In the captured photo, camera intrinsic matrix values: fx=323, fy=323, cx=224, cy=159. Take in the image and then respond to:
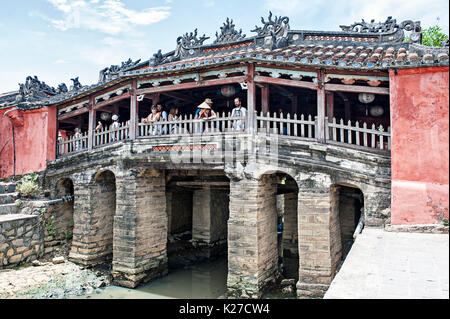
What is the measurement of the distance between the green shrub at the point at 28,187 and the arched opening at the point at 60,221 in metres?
0.67

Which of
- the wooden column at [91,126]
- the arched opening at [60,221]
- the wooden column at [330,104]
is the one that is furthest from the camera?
the arched opening at [60,221]

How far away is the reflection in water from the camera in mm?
9219

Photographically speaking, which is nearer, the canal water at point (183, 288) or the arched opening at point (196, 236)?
the canal water at point (183, 288)

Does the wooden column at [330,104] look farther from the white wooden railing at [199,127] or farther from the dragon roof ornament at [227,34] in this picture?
the dragon roof ornament at [227,34]

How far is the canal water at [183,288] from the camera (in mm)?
9164

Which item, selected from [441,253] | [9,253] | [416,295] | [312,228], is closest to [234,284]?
[312,228]

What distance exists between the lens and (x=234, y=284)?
809 centimetres

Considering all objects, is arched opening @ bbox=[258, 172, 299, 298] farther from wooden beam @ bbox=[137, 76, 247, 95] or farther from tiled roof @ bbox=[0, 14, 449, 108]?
Result: tiled roof @ bbox=[0, 14, 449, 108]

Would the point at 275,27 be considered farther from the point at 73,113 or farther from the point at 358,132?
the point at 73,113

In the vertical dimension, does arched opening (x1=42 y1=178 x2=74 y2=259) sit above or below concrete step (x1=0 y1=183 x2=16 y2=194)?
below

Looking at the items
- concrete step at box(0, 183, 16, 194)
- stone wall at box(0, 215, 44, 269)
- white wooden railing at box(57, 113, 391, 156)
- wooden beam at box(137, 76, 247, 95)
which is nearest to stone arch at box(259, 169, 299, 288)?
white wooden railing at box(57, 113, 391, 156)

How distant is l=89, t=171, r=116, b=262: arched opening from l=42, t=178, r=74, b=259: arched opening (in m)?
1.39

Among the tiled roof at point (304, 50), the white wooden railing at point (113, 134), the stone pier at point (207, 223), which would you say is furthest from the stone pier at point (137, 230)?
the tiled roof at point (304, 50)

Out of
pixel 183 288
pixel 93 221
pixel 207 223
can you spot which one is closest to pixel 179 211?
pixel 207 223
